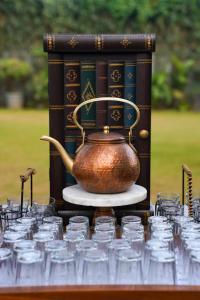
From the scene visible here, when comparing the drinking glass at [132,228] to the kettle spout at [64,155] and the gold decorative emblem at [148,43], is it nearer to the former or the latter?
the kettle spout at [64,155]

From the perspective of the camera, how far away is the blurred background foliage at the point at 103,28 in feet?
36.8

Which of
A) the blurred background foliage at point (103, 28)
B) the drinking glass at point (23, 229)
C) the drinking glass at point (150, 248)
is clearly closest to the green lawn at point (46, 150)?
the blurred background foliage at point (103, 28)

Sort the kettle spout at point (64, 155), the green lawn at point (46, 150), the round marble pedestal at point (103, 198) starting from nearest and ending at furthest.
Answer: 1. the round marble pedestal at point (103, 198)
2. the kettle spout at point (64, 155)
3. the green lawn at point (46, 150)

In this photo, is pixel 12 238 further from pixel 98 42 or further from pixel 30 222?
pixel 98 42

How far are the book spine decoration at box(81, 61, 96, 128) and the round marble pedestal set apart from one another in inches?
11.1

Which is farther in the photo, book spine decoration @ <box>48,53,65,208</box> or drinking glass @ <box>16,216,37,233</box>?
book spine decoration @ <box>48,53,65,208</box>

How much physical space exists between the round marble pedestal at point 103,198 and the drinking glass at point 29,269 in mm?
456

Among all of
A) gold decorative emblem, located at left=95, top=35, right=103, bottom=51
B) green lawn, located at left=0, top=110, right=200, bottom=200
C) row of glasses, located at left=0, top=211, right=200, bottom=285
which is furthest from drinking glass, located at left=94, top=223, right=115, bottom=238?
green lawn, located at left=0, top=110, right=200, bottom=200

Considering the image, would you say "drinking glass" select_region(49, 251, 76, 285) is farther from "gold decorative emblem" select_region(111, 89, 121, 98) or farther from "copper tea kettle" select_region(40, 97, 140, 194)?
"gold decorative emblem" select_region(111, 89, 121, 98)

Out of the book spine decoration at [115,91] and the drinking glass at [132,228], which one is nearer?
the drinking glass at [132,228]

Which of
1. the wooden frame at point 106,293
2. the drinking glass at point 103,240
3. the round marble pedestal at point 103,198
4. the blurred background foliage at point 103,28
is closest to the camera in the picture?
the wooden frame at point 106,293

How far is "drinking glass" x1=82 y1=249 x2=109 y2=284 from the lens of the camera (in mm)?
1302

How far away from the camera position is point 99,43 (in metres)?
1.99

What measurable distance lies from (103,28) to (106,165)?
32.6ft
